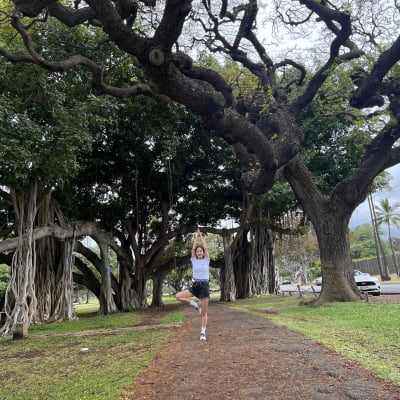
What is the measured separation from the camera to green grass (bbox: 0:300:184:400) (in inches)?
118

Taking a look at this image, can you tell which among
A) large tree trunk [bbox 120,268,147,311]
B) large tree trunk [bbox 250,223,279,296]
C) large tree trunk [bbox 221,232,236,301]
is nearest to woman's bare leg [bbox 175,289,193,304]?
large tree trunk [bbox 120,268,147,311]

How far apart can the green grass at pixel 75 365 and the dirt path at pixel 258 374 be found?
0.71 ft

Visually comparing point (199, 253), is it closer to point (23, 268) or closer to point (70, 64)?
point (70, 64)

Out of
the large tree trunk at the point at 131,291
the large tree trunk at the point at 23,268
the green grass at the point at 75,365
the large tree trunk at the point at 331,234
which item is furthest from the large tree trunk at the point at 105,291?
the large tree trunk at the point at 331,234

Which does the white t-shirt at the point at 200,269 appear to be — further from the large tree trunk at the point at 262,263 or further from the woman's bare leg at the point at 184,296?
the large tree trunk at the point at 262,263

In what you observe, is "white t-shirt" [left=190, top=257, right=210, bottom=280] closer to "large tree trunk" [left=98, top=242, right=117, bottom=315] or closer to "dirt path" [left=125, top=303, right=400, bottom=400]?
"dirt path" [left=125, top=303, right=400, bottom=400]

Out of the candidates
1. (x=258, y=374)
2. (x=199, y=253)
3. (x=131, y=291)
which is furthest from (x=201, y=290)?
(x=131, y=291)

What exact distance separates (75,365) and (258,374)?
201cm

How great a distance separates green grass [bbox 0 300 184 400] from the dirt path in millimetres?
217

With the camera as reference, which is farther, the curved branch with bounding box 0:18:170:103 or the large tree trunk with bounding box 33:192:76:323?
the large tree trunk with bounding box 33:192:76:323

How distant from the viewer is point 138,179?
1411cm

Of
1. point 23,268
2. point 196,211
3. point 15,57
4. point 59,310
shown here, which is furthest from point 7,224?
point 15,57

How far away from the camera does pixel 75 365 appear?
13.1ft

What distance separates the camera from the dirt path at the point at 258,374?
2484mm
